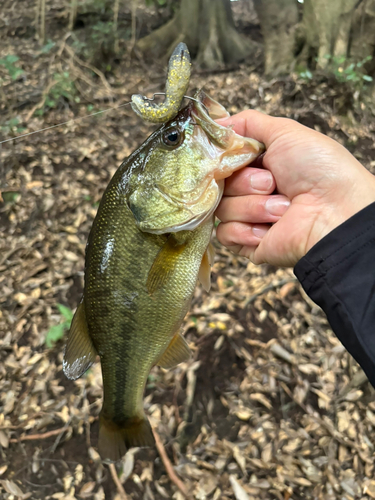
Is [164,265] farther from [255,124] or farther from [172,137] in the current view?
[255,124]

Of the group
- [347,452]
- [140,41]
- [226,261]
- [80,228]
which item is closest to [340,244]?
[347,452]

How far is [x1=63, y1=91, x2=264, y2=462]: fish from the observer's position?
1599mm

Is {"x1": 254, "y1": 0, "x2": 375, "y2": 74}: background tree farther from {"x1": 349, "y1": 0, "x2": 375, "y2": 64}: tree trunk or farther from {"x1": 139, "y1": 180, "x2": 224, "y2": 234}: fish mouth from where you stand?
{"x1": 139, "y1": 180, "x2": 224, "y2": 234}: fish mouth

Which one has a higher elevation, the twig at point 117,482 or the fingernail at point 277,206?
the fingernail at point 277,206

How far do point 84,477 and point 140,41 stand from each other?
7982 millimetres

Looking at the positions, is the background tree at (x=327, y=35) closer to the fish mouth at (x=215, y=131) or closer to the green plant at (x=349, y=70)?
the green plant at (x=349, y=70)

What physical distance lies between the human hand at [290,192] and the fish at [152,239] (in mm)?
174

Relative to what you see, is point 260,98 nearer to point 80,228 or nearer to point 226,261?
point 226,261

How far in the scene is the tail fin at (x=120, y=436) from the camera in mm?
2053

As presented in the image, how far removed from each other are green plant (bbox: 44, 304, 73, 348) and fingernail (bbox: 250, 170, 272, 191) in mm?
2546

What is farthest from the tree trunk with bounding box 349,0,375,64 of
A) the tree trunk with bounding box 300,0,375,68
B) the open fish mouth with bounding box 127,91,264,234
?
the open fish mouth with bounding box 127,91,264,234

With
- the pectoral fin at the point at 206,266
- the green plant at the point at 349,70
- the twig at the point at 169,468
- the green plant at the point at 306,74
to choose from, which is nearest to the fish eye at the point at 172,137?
the pectoral fin at the point at 206,266

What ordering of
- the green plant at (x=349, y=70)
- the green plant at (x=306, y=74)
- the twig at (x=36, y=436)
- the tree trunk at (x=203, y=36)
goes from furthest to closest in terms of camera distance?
the tree trunk at (x=203, y=36)
the green plant at (x=306, y=74)
the green plant at (x=349, y=70)
the twig at (x=36, y=436)

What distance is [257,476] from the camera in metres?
2.74
